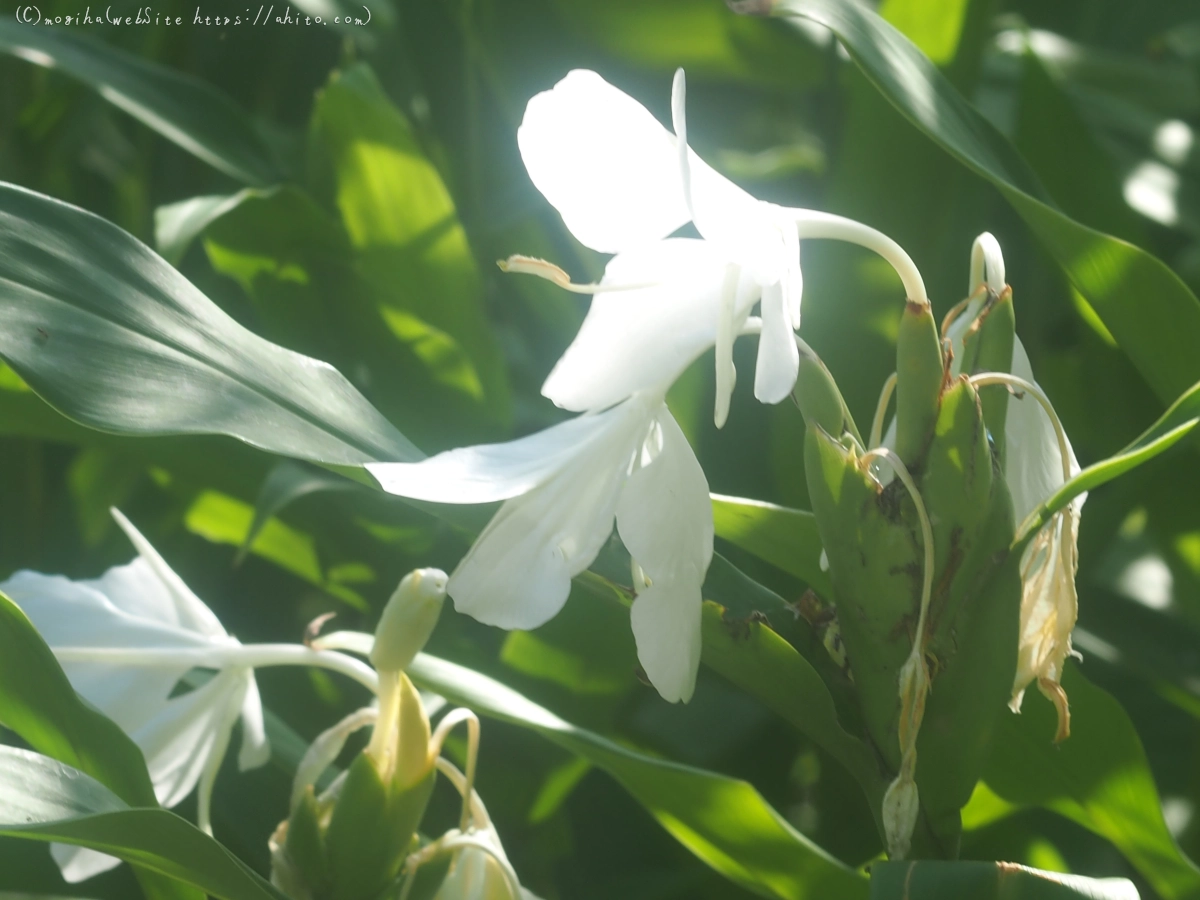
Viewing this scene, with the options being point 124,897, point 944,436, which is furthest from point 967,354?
point 124,897

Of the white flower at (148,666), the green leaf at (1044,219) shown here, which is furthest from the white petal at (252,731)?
the green leaf at (1044,219)

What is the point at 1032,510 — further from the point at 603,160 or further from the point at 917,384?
the point at 603,160

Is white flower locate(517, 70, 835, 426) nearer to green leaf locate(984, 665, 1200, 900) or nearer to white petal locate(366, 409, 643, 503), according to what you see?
white petal locate(366, 409, 643, 503)

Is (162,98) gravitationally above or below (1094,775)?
above

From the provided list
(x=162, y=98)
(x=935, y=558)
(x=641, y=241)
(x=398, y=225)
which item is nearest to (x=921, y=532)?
(x=935, y=558)

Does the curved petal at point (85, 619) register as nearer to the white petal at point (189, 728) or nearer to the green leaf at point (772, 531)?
the white petal at point (189, 728)

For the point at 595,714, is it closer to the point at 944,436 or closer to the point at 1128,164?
the point at 944,436
